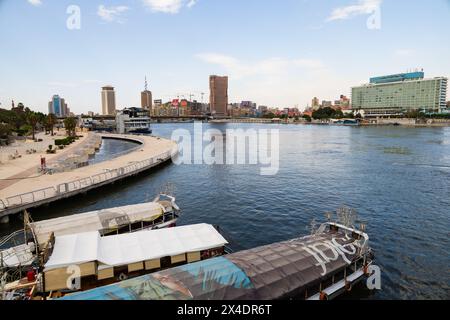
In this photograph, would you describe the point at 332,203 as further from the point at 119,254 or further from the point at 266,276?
the point at 119,254

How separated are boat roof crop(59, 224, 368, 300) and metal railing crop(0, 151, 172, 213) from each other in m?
30.3

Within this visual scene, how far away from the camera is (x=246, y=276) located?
15.8m

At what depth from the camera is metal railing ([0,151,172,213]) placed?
3766 centimetres

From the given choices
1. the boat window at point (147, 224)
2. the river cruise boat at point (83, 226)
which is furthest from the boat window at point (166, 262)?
the boat window at point (147, 224)

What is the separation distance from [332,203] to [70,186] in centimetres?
3963

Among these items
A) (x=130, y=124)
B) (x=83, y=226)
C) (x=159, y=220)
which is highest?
(x=130, y=124)

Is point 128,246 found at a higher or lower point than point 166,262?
higher

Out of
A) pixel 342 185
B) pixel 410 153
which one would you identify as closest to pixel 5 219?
pixel 342 185

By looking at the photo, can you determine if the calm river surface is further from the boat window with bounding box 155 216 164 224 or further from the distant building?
the distant building

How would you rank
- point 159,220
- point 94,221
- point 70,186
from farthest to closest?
1. point 70,186
2. point 159,220
3. point 94,221

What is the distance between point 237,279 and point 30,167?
2281 inches

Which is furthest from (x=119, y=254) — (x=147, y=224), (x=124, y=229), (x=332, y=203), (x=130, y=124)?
(x=130, y=124)

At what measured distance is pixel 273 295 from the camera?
15.4 m
